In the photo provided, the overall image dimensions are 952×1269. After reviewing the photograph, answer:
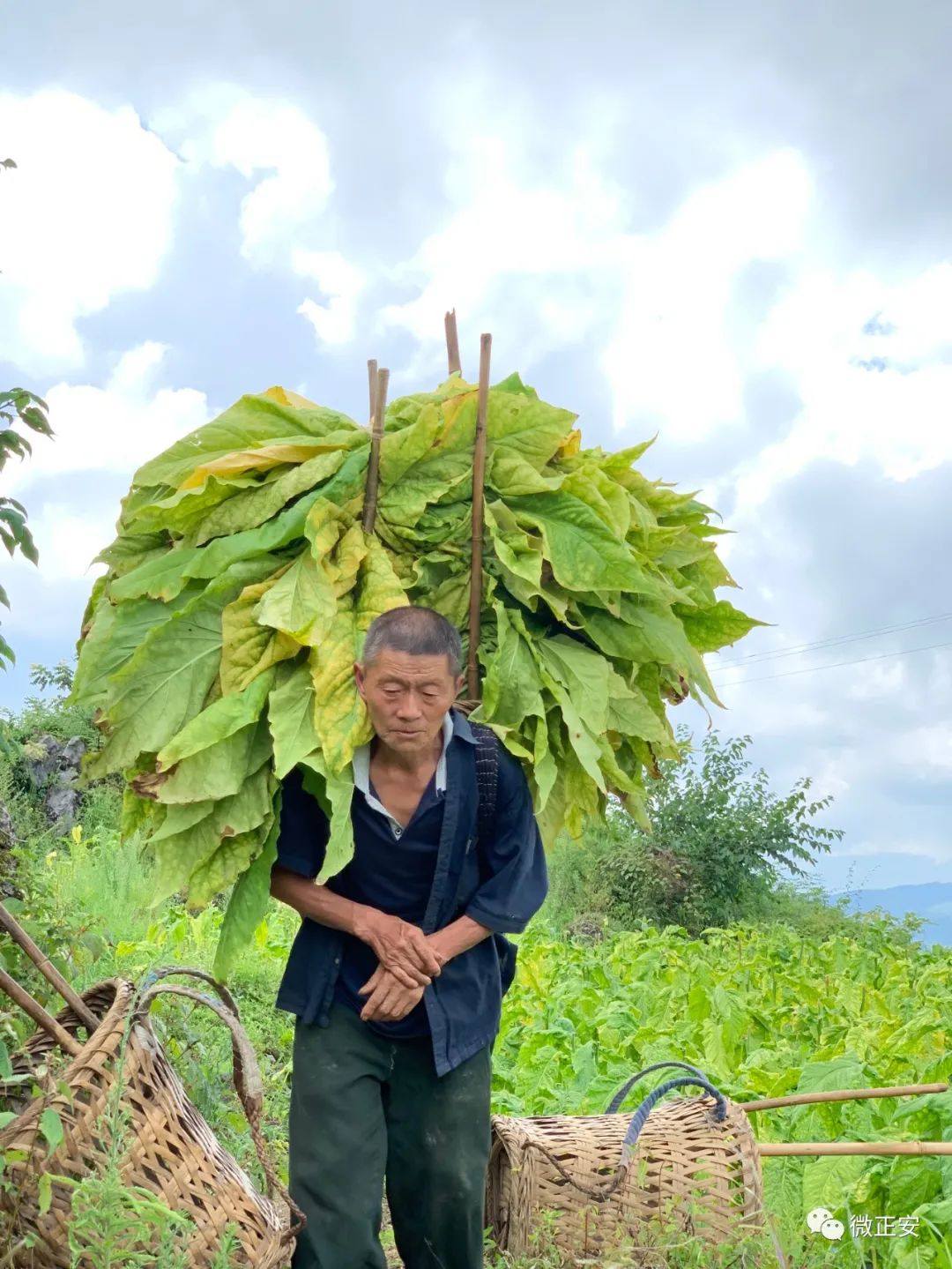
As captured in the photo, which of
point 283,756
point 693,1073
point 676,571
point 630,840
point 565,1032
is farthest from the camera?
point 630,840

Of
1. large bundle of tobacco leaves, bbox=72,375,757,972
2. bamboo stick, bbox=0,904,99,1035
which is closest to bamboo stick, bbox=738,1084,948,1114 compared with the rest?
large bundle of tobacco leaves, bbox=72,375,757,972

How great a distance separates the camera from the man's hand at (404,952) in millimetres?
3150

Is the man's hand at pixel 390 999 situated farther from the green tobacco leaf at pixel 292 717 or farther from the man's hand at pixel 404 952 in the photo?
the green tobacco leaf at pixel 292 717

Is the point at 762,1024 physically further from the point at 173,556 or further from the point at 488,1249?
the point at 173,556

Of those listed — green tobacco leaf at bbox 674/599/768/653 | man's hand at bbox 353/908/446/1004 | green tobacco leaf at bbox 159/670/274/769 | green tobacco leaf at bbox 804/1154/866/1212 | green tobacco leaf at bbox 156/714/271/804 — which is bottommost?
green tobacco leaf at bbox 804/1154/866/1212

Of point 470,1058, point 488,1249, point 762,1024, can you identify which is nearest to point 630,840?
point 762,1024

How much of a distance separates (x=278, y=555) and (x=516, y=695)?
0.68 metres

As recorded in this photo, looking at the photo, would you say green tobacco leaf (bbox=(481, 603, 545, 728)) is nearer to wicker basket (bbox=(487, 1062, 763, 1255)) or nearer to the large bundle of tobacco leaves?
the large bundle of tobacco leaves

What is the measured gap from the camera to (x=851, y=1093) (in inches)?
150

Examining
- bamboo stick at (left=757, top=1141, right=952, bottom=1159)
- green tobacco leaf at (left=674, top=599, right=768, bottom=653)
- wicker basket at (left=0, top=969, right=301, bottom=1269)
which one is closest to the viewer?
wicker basket at (left=0, top=969, right=301, bottom=1269)

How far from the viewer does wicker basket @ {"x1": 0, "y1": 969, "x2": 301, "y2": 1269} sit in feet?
9.39

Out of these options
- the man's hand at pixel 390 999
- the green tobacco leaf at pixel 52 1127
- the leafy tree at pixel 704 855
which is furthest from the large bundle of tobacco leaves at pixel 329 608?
the leafy tree at pixel 704 855

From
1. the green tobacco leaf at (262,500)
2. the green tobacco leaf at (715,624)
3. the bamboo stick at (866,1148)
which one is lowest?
the bamboo stick at (866,1148)

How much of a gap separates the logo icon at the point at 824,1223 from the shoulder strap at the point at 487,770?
149cm
